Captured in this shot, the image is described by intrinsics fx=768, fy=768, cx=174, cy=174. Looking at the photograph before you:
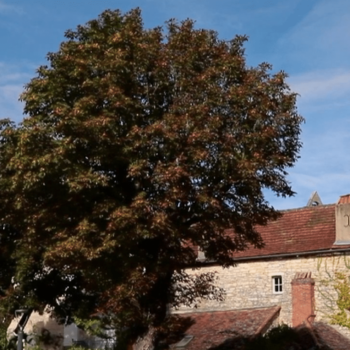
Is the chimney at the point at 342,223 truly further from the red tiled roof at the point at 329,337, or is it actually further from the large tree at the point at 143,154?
the large tree at the point at 143,154

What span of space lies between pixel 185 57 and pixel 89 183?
463 centimetres

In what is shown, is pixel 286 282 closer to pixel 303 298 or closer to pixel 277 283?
pixel 277 283

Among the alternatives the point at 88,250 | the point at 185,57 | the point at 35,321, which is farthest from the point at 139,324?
the point at 35,321

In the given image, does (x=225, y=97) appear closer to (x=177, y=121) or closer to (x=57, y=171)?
(x=177, y=121)

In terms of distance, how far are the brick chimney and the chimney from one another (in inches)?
85.1

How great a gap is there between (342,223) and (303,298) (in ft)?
12.7

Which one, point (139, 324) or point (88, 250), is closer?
point (88, 250)

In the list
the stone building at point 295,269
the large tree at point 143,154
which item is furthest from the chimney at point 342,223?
the large tree at point 143,154

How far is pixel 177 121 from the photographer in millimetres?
21219

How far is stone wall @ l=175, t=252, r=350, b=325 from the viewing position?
34938 millimetres

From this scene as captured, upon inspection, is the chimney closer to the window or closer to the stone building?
the stone building

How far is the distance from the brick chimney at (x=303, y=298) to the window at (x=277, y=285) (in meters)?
1.17

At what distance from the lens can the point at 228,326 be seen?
35094 mm

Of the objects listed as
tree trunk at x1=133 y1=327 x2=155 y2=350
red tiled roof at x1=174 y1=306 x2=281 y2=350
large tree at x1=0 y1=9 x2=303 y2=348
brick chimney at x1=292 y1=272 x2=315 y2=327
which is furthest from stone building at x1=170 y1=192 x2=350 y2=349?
tree trunk at x1=133 y1=327 x2=155 y2=350
